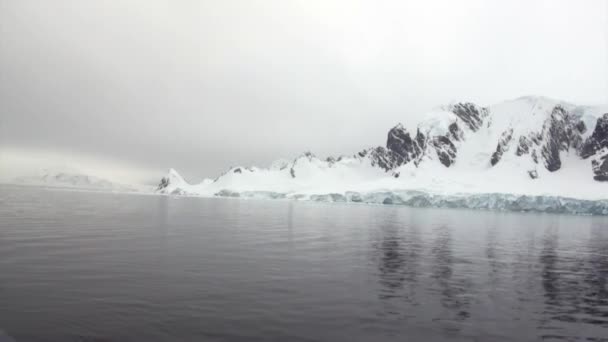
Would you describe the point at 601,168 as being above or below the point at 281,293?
above

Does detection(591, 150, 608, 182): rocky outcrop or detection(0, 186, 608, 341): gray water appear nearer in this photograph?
detection(0, 186, 608, 341): gray water

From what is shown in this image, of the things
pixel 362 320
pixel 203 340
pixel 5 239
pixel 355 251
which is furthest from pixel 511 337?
pixel 5 239

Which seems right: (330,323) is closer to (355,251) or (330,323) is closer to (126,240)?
(355,251)

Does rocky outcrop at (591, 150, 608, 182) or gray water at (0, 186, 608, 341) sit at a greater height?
rocky outcrop at (591, 150, 608, 182)

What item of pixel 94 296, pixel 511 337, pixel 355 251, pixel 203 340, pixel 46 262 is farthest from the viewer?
pixel 355 251

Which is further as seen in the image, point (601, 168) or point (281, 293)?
point (601, 168)

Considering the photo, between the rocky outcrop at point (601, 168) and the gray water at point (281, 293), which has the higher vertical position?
the rocky outcrop at point (601, 168)

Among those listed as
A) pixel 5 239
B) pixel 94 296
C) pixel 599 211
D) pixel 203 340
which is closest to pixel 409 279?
pixel 203 340

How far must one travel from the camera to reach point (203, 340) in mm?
10523

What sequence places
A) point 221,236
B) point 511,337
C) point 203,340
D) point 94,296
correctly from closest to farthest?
point 203,340, point 511,337, point 94,296, point 221,236

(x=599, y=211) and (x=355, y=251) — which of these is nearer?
(x=355, y=251)

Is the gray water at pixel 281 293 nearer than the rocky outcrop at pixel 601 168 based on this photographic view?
Yes

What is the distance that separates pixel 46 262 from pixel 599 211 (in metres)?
175

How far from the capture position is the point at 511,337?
39.7 ft
